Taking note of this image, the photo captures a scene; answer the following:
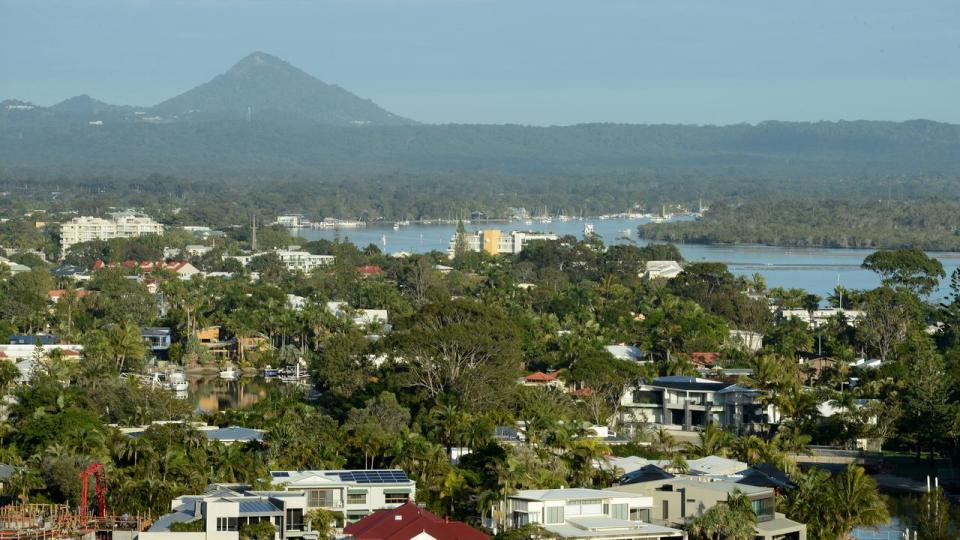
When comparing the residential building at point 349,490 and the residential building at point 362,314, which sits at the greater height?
the residential building at point 349,490

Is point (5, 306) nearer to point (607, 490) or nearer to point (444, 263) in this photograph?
point (444, 263)

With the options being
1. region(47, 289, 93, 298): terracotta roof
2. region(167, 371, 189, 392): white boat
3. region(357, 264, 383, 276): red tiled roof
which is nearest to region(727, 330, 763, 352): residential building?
region(167, 371, 189, 392): white boat

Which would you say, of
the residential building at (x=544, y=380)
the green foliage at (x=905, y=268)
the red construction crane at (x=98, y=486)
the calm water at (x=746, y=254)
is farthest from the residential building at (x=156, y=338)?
the calm water at (x=746, y=254)

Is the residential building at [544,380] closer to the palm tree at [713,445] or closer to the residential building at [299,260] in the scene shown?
the palm tree at [713,445]

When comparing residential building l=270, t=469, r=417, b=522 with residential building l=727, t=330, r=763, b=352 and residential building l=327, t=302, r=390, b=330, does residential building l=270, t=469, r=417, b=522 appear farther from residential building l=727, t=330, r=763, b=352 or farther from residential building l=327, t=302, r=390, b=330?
residential building l=327, t=302, r=390, b=330

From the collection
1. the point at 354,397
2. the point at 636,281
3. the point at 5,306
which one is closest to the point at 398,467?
the point at 354,397

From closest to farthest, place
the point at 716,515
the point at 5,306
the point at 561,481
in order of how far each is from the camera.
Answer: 1. the point at 716,515
2. the point at 561,481
3. the point at 5,306
